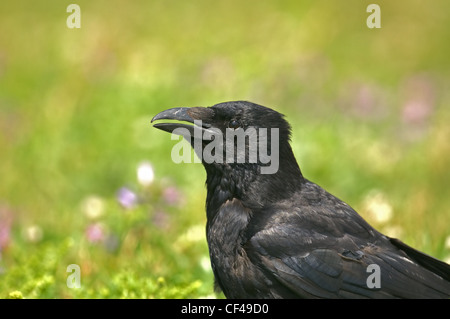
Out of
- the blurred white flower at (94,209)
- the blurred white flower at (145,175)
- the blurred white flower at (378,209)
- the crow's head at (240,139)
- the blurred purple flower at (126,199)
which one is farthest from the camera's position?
the blurred white flower at (94,209)

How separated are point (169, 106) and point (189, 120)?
4.04 m

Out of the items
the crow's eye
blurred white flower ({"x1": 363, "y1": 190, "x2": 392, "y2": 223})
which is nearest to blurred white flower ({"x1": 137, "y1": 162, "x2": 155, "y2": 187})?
the crow's eye

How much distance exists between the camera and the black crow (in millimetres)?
3811

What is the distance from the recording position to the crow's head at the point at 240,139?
13.6 ft

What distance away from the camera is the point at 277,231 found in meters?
3.90

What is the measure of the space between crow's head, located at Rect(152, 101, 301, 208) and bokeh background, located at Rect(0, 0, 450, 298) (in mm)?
724

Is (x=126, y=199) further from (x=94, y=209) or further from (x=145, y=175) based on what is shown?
(x=94, y=209)

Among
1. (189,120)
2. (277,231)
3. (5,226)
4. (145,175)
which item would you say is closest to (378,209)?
(145,175)

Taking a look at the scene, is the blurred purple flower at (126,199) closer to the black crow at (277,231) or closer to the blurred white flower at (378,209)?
the black crow at (277,231)

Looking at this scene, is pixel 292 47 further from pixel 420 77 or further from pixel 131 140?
pixel 131 140

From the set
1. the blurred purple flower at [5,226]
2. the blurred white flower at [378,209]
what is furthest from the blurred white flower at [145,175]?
the blurred white flower at [378,209]

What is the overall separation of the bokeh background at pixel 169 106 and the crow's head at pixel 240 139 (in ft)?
2.38

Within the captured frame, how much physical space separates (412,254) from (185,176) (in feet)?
11.0
